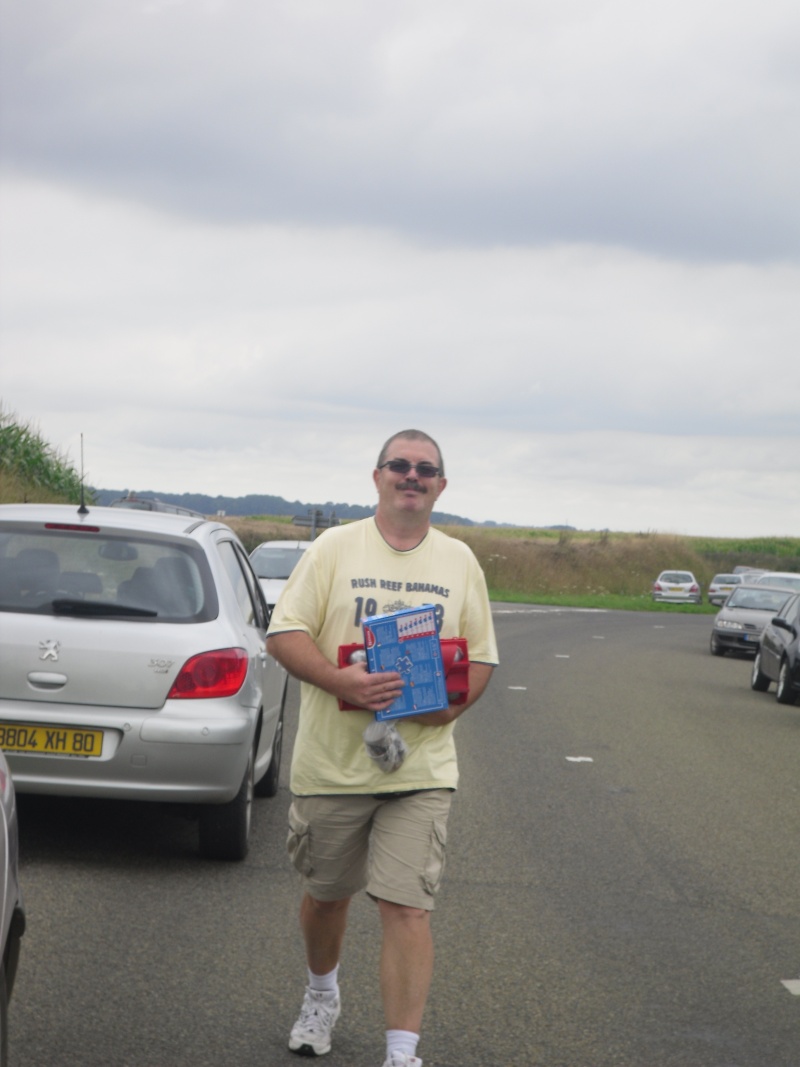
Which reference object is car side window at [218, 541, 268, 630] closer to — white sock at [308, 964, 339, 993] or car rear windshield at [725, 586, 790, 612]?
white sock at [308, 964, 339, 993]

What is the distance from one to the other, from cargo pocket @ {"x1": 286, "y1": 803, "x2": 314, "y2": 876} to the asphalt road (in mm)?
580

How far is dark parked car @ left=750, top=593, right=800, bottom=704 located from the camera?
17.5 metres

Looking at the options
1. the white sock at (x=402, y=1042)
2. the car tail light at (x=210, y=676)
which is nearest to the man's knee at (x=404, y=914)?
the white sock at (x=402, y=1042)

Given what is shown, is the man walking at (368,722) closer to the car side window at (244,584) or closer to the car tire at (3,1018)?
the car tire at (3,1018)

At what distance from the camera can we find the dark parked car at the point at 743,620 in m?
27.6

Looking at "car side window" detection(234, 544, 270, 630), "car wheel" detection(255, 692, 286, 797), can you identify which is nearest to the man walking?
"car side window" detection(234, 544, 270, 630)

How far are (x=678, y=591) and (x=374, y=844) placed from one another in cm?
5455

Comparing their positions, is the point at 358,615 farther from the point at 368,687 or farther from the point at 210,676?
the point at 210,676

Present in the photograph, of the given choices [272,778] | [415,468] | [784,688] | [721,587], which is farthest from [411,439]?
[721,587]

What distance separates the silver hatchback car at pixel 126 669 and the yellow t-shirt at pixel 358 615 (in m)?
2.38

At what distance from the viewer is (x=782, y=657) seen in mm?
17953

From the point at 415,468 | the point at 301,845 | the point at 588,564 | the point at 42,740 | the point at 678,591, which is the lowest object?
the point at 678,591

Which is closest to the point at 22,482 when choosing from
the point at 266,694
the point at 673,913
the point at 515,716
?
the point at 515,716

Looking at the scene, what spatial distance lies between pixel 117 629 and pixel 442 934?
211 cm
